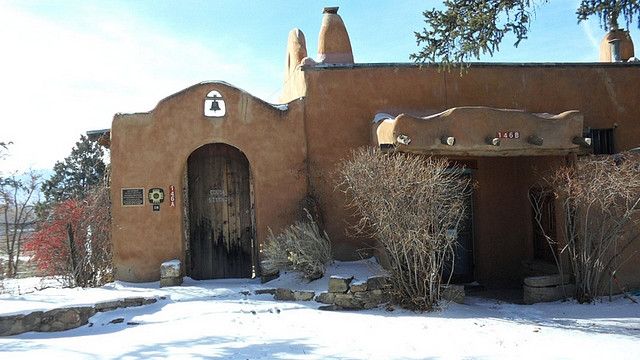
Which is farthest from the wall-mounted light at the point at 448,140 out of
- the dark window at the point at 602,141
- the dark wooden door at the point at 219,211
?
the dark window at the point at 602,141

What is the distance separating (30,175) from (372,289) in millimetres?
24655

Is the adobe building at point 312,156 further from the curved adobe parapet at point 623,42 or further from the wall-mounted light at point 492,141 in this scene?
the curved adobe parapet at point 623,42

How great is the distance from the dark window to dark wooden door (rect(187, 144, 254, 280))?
25.4 ft

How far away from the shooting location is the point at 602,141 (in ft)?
40.0

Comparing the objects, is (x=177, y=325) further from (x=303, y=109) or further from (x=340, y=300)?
(x=303, y=109)

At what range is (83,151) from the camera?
1245 inches

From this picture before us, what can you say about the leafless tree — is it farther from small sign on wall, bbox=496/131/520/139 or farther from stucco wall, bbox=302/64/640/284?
small sign on wall, bbox=496/131/520/139

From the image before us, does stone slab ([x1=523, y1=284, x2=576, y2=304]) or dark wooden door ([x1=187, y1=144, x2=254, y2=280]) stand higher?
dark wooden door ([x1=187, y1=144, x2=254, y2=280])

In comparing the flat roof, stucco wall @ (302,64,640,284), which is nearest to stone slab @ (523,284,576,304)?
stucco wall @ (302,64,640,284)

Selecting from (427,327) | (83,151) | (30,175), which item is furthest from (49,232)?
(83,151)

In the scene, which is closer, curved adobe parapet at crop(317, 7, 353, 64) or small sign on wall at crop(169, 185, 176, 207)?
small sign on wall at crop(169, 185, 176, 207)

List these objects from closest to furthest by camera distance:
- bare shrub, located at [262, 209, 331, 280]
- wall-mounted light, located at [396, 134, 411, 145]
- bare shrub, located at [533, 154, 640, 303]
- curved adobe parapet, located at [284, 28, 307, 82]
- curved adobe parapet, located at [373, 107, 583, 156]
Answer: bare shrub, located at [533, 154, 640, 303]
wall-mounted light, located at [396, 134, 411, 145]
curved adobe parapet, located at [373, 107, 583, 156]
bare shrub, located at [262, 209, 331, 280]
curved adobe parapet, located at [284, 28, 307, 82]

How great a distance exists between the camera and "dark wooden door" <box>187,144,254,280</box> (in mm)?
11312

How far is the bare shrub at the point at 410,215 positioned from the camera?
8117 mm
